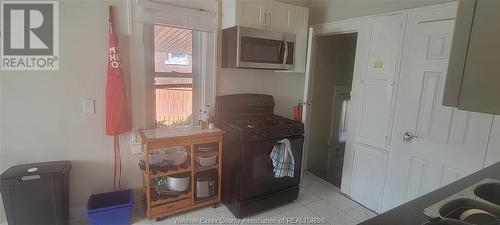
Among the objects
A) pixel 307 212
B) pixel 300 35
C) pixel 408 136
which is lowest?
pixel 307 212

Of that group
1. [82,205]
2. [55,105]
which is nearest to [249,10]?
[55,105]

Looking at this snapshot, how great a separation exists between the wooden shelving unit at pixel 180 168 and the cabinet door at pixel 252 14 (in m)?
1.12

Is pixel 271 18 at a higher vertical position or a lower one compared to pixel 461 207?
higher

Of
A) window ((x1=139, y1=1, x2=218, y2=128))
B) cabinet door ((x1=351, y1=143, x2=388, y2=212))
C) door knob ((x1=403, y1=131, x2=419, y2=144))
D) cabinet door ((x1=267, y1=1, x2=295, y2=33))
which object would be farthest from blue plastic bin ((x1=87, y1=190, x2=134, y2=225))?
door knob ((x1=403, y1=131, x2=419, y2=144))

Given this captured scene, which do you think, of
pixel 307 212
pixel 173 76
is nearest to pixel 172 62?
pixel 173 76

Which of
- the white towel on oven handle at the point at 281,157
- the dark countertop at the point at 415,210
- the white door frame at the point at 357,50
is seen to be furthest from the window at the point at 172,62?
the dark countertop at the point at 415,210

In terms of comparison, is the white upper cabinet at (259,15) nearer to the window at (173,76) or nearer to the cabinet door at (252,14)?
the cabinet door at (252,14)

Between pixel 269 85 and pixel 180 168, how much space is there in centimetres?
148

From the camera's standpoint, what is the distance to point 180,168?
7.75 ft

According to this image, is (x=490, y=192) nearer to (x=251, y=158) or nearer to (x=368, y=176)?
(x=368, y=176)

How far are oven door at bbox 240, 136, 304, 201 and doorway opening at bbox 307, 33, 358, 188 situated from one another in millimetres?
1193

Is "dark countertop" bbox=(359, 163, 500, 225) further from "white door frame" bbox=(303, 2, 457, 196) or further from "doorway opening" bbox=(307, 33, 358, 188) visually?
"doorway opening" bbox=(307, 33, 358, 188)

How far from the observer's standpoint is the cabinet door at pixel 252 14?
95.6 inches

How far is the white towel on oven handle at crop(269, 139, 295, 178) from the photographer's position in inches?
97.0
